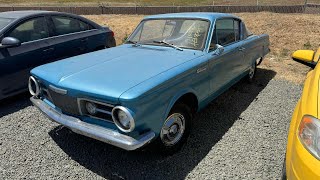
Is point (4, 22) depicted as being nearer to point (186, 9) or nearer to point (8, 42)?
point (8, 42)

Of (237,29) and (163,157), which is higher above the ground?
(237,29)

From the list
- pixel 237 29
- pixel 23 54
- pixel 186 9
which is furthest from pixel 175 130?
pixel 186 9

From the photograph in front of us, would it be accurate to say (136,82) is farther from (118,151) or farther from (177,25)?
(177,25)

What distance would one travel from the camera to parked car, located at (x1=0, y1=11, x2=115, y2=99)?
462 cm

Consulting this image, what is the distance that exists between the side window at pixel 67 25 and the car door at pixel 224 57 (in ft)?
10.4

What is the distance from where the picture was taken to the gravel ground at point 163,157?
3.05m

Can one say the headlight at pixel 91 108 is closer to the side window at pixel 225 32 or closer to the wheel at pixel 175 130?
the wheel at pixel 175 130

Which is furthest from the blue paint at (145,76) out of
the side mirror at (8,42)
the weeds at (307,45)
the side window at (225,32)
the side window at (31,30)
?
the weeds at (307,45)

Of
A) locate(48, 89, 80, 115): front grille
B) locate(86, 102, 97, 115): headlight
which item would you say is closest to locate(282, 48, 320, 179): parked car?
locate(86, 102, 97, 115): headlight

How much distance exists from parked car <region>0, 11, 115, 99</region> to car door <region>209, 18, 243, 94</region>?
3.01 meters

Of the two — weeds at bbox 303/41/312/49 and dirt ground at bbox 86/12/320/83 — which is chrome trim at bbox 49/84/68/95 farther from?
weeds at bbox 303/41/312/49

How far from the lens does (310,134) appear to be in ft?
6.45

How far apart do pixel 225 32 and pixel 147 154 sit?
234 cm

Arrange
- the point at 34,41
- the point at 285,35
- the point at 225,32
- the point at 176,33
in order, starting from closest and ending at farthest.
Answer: the point at 176,33 → the point at 225,32 → the point at 34,41 → the point at 285,35
